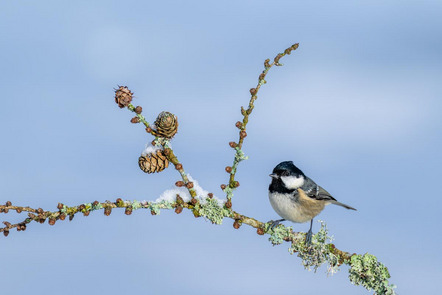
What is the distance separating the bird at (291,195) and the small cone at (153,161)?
94.1 inches

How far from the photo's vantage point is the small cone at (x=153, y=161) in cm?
462

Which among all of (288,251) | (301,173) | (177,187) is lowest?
(288,251)

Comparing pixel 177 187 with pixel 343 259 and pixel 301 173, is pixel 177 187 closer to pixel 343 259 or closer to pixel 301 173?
pixel 343 259

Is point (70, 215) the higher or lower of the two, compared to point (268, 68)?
lower

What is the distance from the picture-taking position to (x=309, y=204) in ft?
23.0

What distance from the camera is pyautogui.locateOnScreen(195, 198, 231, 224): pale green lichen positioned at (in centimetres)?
463

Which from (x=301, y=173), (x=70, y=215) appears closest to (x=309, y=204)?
(x=301, y=173)

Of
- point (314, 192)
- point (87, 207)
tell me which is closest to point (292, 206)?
point (314, 192)

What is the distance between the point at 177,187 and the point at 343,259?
191cm

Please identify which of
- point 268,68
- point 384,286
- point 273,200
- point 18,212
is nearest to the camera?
point 18,212

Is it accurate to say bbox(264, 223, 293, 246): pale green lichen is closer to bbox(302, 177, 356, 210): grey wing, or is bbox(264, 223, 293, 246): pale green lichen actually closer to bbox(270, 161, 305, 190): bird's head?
bbox(270, 161, 305, 190): bird's head

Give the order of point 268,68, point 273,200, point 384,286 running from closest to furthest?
1. point 268,68
2. point 384,286
3. point 273,200

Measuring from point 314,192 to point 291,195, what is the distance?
0.52 metres

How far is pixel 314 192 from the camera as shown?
7215mm
